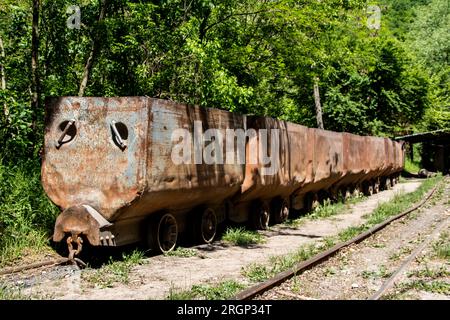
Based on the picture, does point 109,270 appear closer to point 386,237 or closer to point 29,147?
point 29,147

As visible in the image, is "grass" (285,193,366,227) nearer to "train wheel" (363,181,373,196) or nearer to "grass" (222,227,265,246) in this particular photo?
"grass" (222,227,265,246)

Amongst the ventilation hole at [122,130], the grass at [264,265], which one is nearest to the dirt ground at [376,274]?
the grass at [264,265]

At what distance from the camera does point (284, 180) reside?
1208cm

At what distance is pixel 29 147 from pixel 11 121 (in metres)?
1.56

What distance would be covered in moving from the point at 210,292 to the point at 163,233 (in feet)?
8.88

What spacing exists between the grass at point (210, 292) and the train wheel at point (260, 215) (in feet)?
17.4

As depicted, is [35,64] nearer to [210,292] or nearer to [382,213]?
[210,292]

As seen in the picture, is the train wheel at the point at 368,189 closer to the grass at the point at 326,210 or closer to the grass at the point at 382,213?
the grass at the point at 382,213

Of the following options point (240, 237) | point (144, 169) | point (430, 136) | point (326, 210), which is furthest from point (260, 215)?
point (430, 136)

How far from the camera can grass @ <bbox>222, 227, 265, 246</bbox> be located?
32.6 feet

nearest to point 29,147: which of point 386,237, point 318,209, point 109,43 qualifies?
point 109,43

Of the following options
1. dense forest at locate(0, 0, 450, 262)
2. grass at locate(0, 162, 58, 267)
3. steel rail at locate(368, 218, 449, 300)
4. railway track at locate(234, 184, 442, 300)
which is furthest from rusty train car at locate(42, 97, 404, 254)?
steel rail at locate(368, 218, 449, 300)

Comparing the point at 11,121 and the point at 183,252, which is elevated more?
the point at 11,121

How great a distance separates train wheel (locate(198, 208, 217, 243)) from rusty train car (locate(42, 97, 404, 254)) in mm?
20
